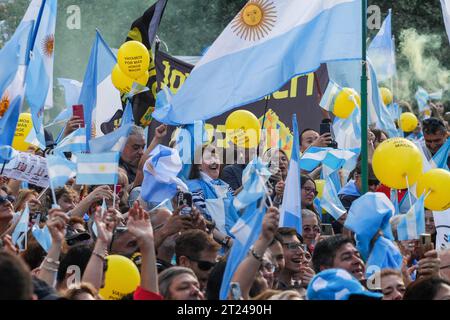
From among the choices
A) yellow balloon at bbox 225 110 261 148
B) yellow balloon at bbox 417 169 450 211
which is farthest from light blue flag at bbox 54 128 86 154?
yellow balloon at bbox 417 169 450 211

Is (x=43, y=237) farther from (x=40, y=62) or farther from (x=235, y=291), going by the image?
(x=40, y=62)

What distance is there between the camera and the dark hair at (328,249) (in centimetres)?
749

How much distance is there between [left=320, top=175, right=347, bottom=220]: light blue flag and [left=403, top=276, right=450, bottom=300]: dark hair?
9.64ft

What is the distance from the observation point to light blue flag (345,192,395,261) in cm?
779

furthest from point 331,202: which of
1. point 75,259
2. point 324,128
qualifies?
point 75,259

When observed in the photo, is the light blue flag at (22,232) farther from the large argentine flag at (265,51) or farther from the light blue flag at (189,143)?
the light blue flag at (189,143)

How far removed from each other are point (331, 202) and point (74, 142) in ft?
6.97

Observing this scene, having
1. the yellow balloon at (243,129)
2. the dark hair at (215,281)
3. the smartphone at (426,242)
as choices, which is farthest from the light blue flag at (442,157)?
the dark hair at (215,281)

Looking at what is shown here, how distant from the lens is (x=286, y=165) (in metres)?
10.4

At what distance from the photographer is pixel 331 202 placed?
9438 mm

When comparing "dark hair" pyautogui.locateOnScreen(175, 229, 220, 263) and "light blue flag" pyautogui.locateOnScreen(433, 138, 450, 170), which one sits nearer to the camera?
"dark hair" pyautogui.locateOnScreen(175, 229, 220, 263)

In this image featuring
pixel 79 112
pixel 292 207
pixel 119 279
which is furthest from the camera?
pixel 79 112

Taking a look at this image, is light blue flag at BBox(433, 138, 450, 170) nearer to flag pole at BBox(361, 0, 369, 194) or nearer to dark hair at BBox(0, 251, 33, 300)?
flag pole at BBox(361, 0, 369, 194)

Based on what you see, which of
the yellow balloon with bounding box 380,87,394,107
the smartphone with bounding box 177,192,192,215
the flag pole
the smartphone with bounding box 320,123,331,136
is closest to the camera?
the smartphone with bounding box 177,192,192,215
